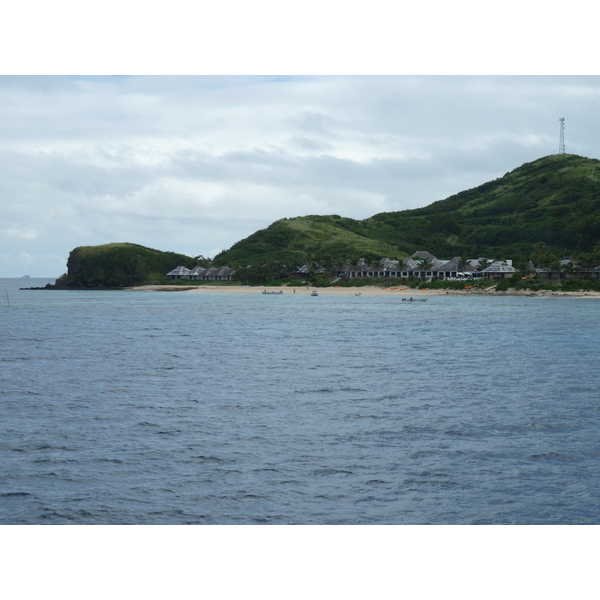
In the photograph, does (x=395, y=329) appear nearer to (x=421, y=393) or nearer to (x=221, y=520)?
(x=421, y=393)

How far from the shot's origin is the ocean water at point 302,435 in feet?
46.9

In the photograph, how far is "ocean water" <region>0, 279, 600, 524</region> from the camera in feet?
46.9

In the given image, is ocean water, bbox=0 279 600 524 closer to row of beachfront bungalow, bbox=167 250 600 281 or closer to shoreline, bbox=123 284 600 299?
shoreline, bbox=123 284 600 299

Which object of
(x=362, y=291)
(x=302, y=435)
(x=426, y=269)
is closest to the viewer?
(x=302, y=435)

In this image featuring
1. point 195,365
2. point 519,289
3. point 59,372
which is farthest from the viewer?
point 519,289

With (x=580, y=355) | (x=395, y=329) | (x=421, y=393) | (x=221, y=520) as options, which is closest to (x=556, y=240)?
(x=395, y=329)

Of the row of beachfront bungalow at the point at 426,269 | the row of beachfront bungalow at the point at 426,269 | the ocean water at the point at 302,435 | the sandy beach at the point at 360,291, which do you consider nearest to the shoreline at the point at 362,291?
the sandy beach at the point at 360,291

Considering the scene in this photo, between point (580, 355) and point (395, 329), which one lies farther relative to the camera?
point (395, 329)

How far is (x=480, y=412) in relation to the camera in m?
23.4

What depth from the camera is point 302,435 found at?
66.4 feet

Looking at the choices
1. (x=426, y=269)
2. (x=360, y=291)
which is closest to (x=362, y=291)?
(x=360, y=291)

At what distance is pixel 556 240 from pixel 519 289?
89.0m

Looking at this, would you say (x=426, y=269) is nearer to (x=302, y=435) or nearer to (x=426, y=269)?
(x=426, y=269)

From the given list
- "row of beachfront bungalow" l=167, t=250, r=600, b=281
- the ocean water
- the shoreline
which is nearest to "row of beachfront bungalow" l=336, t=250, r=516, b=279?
"row of beachfront bungalow" l=167, t=250, r=600, b=281
